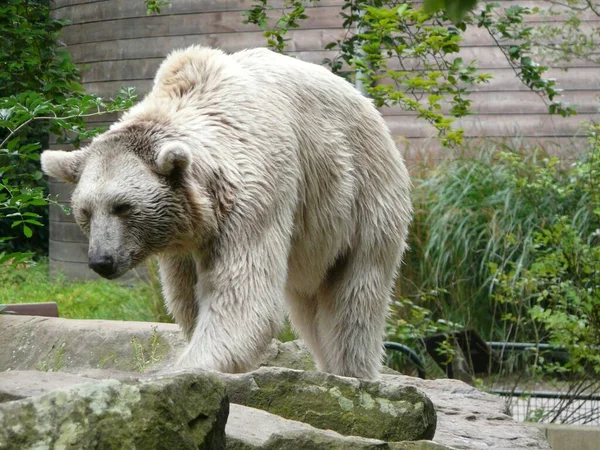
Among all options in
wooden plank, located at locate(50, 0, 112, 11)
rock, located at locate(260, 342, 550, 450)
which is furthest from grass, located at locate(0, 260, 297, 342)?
wooden plank, located at locate(50, 0, 112, 11)

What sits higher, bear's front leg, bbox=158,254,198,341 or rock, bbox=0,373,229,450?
rock, bbox=0,373,229,450

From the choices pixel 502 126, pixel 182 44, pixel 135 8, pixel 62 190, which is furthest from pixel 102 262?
pixel 62 190

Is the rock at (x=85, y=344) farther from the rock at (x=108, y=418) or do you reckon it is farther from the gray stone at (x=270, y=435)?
the rock at (x=108, y=418)

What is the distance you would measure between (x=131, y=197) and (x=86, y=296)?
6236 mm

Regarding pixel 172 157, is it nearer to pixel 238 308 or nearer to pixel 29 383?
pixel 238 308

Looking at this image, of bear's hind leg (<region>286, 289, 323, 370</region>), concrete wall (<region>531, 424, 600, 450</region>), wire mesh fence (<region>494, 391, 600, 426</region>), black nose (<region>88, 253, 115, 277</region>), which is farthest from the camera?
wire mesh fence (<region>494, 391, 600, 426</region>)

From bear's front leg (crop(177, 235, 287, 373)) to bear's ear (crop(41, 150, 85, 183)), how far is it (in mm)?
744

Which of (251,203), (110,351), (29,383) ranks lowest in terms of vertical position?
(110,351)

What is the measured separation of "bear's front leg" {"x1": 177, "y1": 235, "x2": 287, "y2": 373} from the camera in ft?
14.0

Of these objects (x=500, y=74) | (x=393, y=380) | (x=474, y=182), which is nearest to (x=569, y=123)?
(x=500, y=74)

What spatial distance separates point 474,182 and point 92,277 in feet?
16.1

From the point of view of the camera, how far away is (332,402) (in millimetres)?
3566

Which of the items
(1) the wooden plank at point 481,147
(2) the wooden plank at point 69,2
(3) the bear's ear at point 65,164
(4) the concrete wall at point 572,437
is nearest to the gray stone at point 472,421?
(4) the concrete wall at point 572,437

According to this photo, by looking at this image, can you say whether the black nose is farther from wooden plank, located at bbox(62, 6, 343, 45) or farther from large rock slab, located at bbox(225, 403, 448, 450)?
wooden plank, located at bbox(62, 6, 343, 45)
